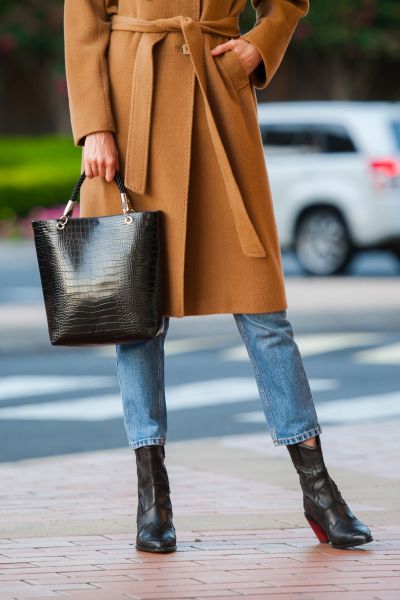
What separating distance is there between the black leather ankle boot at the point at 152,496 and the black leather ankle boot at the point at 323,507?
385 mm

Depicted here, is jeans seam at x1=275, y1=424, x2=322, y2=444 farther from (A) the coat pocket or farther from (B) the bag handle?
(A) the coat pocket

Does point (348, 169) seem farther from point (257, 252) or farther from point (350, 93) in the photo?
point (350, 93)

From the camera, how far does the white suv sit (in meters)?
17.4

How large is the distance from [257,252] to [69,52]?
0.79 meters

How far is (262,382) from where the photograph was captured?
491 centimetres

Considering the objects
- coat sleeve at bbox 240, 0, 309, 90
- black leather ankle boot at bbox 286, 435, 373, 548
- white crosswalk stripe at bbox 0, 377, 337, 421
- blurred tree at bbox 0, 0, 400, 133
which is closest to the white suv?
white crosswalk stripe at bbox 0, 377, 337, 421

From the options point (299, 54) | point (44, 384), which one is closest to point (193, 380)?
point (44, 384)

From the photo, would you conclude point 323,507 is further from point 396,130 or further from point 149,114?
point 396,130

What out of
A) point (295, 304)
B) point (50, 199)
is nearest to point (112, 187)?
point (295, 304)

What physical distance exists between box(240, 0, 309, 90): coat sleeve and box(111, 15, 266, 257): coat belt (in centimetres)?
18

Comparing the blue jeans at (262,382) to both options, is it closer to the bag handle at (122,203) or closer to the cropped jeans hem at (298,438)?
the cropped jeans hem at (298,438)

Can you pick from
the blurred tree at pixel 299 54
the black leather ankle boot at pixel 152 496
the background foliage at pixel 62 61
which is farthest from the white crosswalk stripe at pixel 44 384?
the blurred tree at pixel 299 54

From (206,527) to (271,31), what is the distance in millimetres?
1508

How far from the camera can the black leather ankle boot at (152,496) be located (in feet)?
15.9
